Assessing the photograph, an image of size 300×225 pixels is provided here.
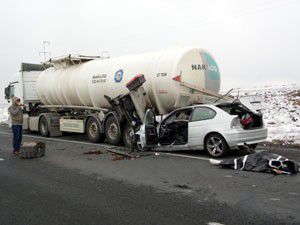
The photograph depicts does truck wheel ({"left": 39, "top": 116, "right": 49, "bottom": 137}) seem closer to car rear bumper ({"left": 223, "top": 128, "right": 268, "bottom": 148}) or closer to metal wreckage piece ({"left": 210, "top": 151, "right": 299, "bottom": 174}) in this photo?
car rear bumper ({"left": 223, "top": 128, "right": 268, "bottom": 148})

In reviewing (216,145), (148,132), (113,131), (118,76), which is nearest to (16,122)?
(113,131)

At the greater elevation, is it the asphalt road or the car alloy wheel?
the car alloy wheel

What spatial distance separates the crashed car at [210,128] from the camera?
9.83 metres

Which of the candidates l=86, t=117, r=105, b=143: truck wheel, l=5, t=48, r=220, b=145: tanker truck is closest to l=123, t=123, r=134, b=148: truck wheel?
l=5, t=48, r=220, b=145: tanker truck

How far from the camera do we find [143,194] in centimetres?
649

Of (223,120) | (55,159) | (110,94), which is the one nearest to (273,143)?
(223,120)

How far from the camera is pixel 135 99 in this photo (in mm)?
12273

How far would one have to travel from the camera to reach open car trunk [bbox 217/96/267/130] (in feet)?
33.6

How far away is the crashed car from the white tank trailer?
3.01 feet

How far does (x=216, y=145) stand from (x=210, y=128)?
1.55 ft

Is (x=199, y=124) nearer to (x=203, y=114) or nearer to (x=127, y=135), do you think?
(x=203, y=114)

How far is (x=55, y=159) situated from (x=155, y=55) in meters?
4.70

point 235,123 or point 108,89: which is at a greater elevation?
point 108,89

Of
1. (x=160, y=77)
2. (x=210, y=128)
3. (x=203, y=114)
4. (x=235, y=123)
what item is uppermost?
(x=160, y=77)
